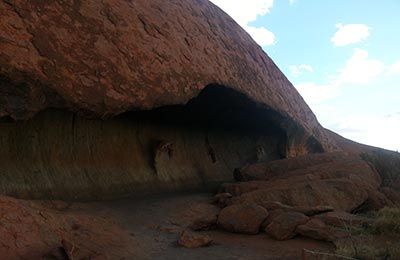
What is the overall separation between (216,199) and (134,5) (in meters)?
3.87

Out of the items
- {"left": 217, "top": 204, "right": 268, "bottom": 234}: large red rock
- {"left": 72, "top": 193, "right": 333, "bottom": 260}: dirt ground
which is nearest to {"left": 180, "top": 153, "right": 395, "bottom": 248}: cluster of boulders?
{"left": 217, "top": 204, "right": 268, "bottom": 234}: large red rock

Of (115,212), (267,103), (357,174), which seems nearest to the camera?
(115,212)

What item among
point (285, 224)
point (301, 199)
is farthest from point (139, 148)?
point (285, 224)

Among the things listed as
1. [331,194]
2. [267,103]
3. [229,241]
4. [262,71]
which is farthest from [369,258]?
[262,71]

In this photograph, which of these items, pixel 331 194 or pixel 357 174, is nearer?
pixel 331 194

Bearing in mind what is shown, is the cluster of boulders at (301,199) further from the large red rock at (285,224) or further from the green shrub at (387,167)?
the green shrub at (387,167)

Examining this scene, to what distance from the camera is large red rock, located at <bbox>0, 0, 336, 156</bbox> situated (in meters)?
5.76

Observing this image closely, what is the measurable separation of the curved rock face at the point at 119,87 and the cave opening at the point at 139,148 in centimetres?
2

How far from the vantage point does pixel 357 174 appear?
8789 mm

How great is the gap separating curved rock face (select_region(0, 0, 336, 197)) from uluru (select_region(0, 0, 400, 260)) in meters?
0.02

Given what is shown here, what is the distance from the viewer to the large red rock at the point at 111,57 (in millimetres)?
5758

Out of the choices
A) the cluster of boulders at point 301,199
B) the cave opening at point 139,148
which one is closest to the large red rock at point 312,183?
the cluster of boulders at point 301,199

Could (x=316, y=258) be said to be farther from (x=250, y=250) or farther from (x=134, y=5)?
(x=134, y=5)

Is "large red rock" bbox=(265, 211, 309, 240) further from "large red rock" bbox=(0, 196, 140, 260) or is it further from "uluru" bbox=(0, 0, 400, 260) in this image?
"large red rock" bbox=(0, 196, 140, 260)
